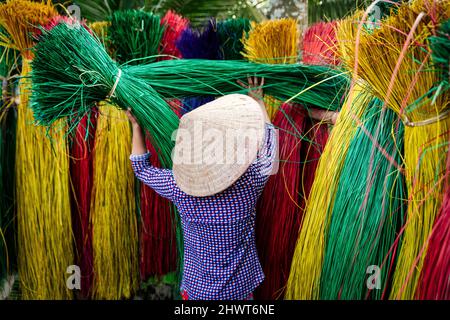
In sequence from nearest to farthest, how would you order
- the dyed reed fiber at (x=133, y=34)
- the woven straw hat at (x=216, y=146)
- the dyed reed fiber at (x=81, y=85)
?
the woven straw hat at (x=216, y=146) → the dyed reed fiber at (x=81, y=85) → the dyed reed fiber at (x=133, y=34)

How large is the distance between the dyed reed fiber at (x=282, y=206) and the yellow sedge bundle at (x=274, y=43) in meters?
0.10

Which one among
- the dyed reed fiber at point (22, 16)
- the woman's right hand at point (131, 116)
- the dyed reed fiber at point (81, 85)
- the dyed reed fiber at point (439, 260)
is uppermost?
the dyed reed fiber at point (22, 16)

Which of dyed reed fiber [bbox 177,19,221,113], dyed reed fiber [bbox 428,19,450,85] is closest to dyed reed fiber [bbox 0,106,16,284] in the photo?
dyed reed fiber [bbox 177,19,221,113]

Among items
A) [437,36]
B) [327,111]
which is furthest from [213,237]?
[437,36]

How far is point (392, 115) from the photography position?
2.86ft

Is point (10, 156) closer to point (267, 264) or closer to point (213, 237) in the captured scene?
point (213, 237)

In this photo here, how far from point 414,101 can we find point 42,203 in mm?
1463

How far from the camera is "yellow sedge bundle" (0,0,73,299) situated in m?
1.41

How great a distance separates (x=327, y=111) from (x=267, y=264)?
662mm

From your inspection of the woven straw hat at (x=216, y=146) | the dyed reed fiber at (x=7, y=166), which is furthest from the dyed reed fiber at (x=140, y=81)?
the dyed reed fiber at (x=7, y=166)

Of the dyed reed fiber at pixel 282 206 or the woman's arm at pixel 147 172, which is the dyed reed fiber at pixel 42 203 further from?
the dyed reed fiber at pixel 282 206

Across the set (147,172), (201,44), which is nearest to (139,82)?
(147,172)

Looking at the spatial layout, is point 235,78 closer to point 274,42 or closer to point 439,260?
point 274,42

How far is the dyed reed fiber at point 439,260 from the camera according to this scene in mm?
646
